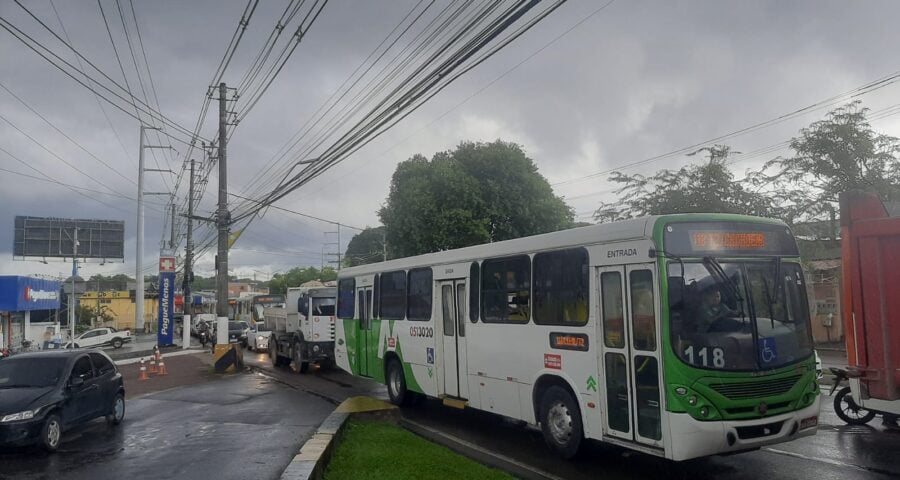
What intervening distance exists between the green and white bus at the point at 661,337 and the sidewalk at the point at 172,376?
12.8m

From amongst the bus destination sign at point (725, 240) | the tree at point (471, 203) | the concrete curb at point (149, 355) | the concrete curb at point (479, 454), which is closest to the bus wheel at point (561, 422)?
the concrete curb at point (479, 454)

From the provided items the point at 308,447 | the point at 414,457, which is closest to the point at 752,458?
the point at 414,457

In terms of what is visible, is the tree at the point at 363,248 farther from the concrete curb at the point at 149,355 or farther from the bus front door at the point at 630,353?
the bus front door at the point at 630,353

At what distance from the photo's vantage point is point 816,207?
85.8 ft

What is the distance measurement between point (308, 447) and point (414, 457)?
4.42ft

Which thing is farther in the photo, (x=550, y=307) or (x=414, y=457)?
(x=550, y=307)

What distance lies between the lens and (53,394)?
10875mm

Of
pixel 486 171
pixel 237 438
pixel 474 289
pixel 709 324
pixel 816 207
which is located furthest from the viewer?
Answer: pixel 486 171

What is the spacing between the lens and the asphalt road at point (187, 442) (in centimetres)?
897

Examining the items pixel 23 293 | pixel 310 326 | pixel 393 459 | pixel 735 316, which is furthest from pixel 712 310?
Answer: pixel 23 293

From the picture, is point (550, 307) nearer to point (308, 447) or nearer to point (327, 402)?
point (308, 447)

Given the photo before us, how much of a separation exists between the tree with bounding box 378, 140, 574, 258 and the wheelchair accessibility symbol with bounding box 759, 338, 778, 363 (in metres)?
25.2

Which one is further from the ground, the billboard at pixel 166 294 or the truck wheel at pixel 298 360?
the billboard at pixel 166 294

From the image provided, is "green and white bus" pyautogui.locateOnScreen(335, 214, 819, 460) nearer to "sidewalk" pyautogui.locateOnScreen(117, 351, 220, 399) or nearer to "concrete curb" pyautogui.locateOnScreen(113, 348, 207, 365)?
"sidewalk" pyautogui.locateOnScreen(117, 351, 220, 399)
